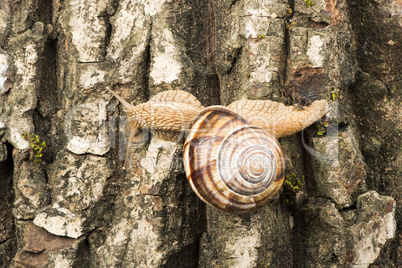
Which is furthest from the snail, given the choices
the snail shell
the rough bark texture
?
the rough bark texture

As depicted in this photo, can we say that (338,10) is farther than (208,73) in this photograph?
No

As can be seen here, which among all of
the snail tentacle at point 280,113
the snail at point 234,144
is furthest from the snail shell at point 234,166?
the snail tentacle at point 280,113

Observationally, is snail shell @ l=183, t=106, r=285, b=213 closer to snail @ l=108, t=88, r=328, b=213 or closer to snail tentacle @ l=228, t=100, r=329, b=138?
snail @ l=108, t=88, r=328, b=213

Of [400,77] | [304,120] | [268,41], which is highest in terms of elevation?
[268,41]

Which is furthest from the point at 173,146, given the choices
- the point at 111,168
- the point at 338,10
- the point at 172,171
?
the point at 338,10

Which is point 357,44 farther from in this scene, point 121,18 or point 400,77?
point 121,18

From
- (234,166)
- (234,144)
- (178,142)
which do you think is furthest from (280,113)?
(178,142)
